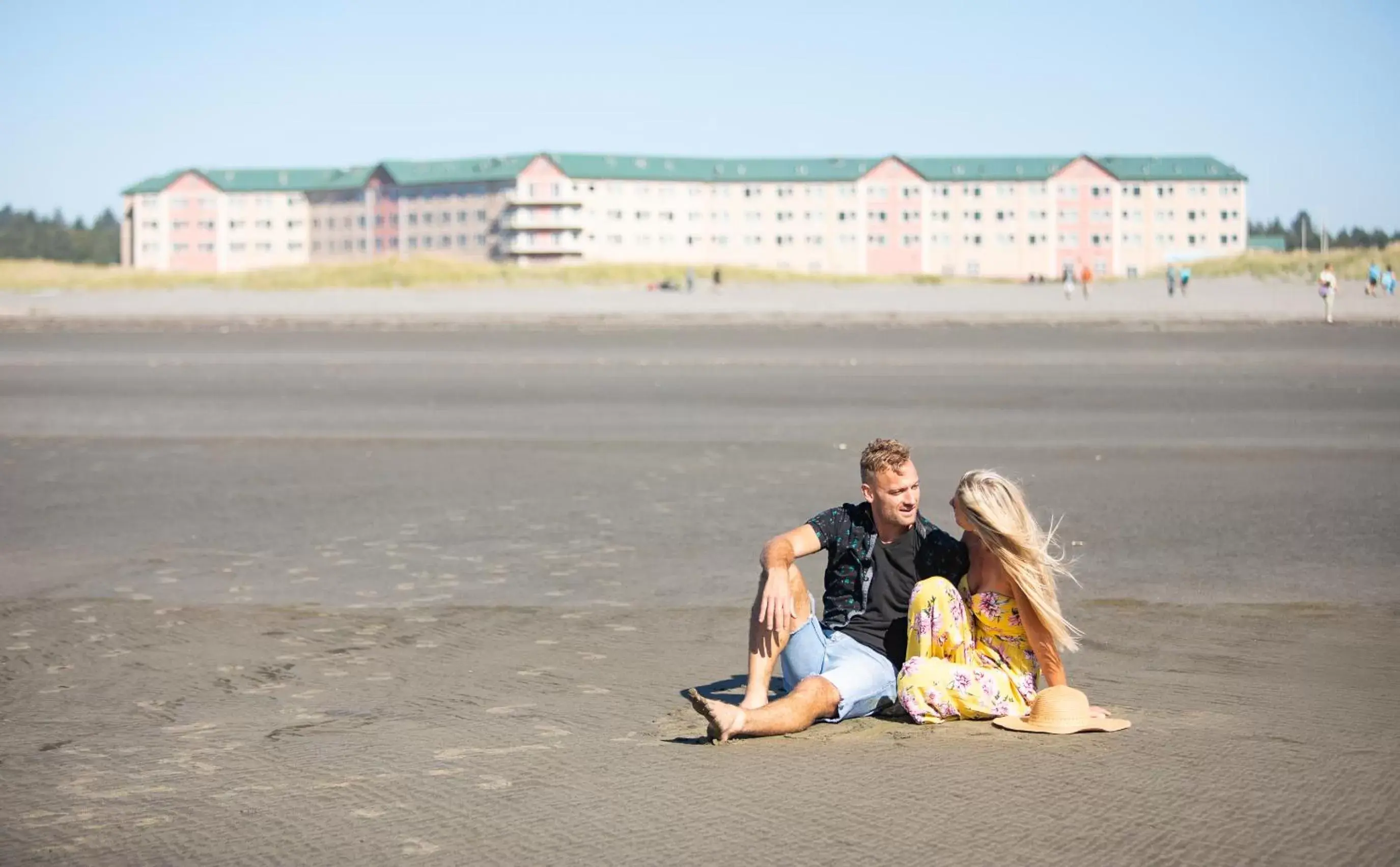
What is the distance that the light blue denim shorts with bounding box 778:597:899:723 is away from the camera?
5.79 metres

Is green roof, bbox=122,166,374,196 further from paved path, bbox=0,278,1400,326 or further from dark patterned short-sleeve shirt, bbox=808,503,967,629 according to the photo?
dark patterned short-sleeve shirt, bbox=808,503,967,629

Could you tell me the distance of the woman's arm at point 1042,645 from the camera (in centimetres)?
564

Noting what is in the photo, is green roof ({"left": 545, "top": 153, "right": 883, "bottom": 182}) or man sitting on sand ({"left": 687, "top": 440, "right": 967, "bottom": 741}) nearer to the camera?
man sitting on sand ({"left": 687, "top": 440, "right": 967, "bottom": 741})

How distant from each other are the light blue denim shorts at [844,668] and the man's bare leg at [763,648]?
11 centimetres

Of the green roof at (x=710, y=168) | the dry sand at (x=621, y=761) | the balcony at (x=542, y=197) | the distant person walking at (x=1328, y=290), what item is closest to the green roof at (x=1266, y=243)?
the green roof at (x=710, y=168)

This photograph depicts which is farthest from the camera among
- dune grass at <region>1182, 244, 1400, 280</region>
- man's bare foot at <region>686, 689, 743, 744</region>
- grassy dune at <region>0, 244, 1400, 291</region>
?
grassy dune at <region>0, 244, 1400, 291</region>

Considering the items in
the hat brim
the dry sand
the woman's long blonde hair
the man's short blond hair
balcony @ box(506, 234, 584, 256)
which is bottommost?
the dry sand

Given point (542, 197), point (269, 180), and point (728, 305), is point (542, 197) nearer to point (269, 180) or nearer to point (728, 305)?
point (269, 180)

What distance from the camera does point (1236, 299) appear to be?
172ft

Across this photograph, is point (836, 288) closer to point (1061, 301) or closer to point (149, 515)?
point (1061, 301)

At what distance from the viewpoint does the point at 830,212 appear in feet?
507

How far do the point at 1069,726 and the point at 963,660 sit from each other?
47 centimetres

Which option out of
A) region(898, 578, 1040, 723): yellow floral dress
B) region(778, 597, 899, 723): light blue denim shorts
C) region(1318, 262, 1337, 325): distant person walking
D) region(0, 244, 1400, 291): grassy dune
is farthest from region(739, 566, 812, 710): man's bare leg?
region(0, 244, 1400, 291): grassy dune

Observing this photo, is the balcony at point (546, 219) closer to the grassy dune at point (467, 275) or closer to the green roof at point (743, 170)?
the green roof at point (743, 170)
